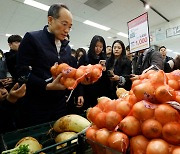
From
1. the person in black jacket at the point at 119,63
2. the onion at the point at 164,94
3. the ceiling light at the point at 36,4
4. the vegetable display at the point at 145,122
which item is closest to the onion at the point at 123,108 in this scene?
the vegetable display at the point at 145,122

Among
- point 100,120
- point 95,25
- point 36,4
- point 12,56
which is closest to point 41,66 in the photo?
point 100,120

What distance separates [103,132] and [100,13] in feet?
21.5

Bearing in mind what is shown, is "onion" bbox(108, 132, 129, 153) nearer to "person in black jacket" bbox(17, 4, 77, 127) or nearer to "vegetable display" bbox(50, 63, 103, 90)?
"vegetable display" bbox(50, 63, 103, 90)

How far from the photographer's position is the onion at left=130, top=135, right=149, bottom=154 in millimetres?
590

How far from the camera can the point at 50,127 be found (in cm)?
112

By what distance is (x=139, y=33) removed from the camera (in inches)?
98.6

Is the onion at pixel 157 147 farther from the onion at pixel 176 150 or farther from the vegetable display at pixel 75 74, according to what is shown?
the vegetable display at pixel 75 74

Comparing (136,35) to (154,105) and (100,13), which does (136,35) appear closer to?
(154,105)

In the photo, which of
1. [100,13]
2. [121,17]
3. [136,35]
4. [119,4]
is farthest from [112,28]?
[136,35]

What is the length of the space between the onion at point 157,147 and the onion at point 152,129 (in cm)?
2

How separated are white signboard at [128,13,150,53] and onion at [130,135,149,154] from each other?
6.27 ft

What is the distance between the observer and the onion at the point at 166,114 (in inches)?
23.2

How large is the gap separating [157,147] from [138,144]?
0.07 metres

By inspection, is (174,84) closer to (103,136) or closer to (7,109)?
(103,136)
